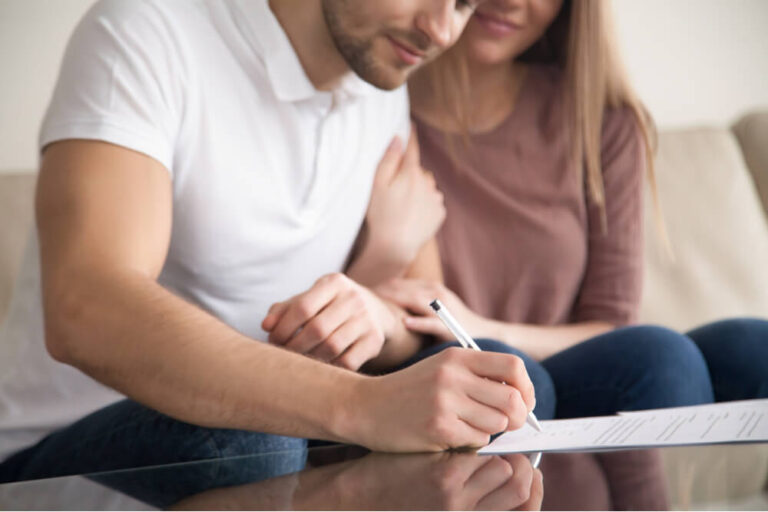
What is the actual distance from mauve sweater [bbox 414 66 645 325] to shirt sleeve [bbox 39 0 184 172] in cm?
59

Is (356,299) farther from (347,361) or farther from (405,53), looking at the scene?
(405,53)

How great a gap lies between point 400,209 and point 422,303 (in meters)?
0.19

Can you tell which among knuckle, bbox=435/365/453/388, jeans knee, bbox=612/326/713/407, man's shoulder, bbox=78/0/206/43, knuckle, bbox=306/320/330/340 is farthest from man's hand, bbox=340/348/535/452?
man's shoulder, bbox=78/0/206/43

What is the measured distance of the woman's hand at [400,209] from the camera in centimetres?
120

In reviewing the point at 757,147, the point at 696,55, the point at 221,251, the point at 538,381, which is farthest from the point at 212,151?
the point at 696,55

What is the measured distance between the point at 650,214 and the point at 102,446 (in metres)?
1.22

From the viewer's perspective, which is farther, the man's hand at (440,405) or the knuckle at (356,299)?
the knuckle at (356,299)

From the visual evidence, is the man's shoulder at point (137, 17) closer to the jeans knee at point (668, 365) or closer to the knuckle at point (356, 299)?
the knuckle at point (356, 299)

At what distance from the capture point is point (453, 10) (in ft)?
3.53

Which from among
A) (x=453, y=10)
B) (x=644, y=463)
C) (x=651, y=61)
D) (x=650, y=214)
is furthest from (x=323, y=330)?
(x=651, y=61)

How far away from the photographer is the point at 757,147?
1843 millimetres

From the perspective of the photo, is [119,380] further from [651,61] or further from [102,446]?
[651,61]

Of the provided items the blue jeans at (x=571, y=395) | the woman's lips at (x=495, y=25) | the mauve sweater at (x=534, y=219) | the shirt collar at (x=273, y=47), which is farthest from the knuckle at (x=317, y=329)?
the woman's lips at (x=495, y=25)

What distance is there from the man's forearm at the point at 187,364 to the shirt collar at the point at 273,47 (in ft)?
1.33
